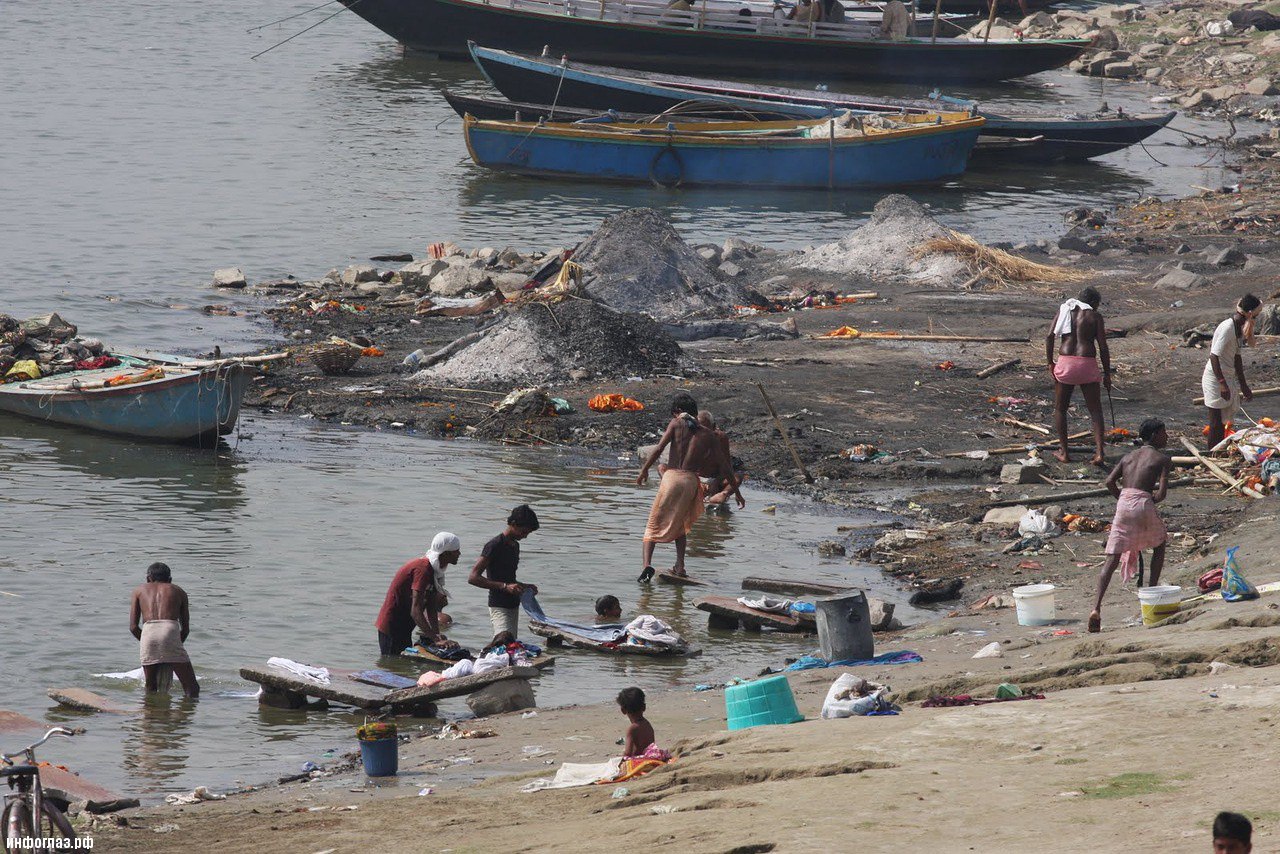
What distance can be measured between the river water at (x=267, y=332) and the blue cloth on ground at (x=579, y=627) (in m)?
0.25

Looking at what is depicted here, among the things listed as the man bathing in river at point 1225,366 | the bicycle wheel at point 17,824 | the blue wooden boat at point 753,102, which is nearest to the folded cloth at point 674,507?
the man bathing in river at point 1225,366

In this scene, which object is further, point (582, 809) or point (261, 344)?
point (261, 344)

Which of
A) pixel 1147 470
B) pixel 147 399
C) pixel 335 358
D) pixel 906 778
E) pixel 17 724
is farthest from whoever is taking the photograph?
pixel 335 358

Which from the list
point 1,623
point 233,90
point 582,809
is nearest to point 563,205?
point 233,90

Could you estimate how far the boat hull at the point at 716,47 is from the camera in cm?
4397

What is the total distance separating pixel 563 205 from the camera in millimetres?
31188

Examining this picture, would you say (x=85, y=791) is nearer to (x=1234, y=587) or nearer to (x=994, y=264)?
(x=1234, y=587)

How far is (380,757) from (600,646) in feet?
9.54

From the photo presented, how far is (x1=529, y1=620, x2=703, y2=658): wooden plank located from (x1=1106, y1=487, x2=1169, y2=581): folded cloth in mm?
2938

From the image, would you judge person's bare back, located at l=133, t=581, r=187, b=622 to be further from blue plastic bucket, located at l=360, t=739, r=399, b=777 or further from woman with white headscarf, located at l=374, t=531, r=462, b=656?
blue plastic bucket, located at l=360, t=739, r=399, b=777

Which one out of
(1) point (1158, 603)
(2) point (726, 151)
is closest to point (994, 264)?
(2) point (726, 151)

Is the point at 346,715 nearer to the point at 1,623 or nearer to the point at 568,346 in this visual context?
the point at 1,623

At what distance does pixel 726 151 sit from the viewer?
3186 centimetres

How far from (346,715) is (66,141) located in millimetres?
30090
